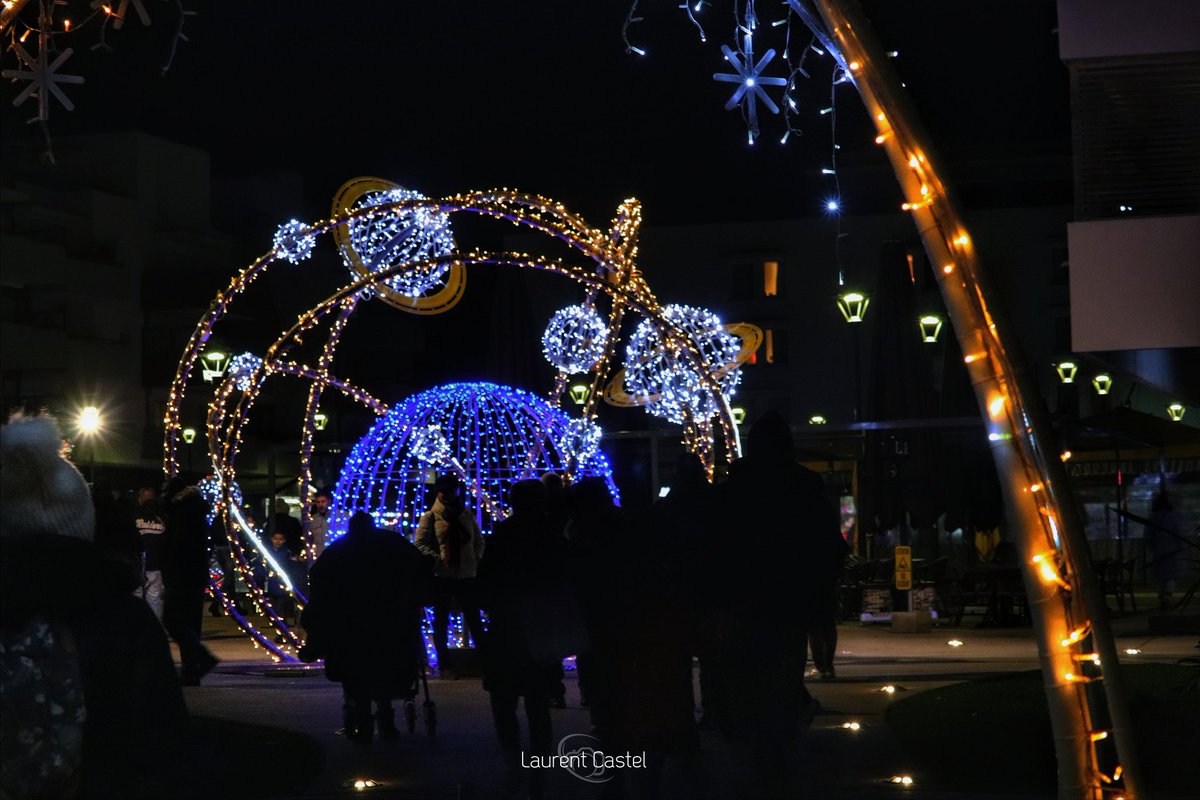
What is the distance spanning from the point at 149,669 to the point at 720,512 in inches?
156

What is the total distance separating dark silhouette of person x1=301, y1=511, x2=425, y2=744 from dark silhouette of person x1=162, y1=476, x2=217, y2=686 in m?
3.93

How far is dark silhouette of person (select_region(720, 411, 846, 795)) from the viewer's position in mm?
8008

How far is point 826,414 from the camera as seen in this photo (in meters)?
51.5

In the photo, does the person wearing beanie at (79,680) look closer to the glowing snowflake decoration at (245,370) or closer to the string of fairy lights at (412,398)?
the string of fairy lights at (412,398)

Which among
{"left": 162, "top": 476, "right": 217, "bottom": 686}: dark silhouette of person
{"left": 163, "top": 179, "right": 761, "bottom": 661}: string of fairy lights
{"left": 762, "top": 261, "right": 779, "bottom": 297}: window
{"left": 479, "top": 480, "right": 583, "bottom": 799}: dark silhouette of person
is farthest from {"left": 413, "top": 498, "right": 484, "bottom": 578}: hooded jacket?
{"left": 762, "top": 261, "right": 779, "bottom": 297}: window

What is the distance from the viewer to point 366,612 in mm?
11047

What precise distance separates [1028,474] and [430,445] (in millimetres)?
12303

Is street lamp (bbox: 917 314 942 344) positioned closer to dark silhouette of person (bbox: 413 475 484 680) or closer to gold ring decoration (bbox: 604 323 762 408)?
gold ring decoration (bbox: 604 323 762 408)

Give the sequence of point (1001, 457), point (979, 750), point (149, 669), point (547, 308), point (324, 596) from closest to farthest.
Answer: point (149, 669)
point (1001, 457)
point (979, 750)
point (324, 596)
point (547, 308)

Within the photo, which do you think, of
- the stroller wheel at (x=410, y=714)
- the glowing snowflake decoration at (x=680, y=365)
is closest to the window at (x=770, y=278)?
the glowing snowflake decoration at (x=680, y=365)

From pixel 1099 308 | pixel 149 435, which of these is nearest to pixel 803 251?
pixel 149 435

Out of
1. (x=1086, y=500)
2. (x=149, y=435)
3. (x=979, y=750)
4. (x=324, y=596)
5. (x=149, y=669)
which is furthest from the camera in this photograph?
(x=149, y=435)

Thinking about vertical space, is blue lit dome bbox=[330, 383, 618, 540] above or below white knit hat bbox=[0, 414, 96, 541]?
above

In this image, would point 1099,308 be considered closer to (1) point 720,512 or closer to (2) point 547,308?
(1) point 720,512
